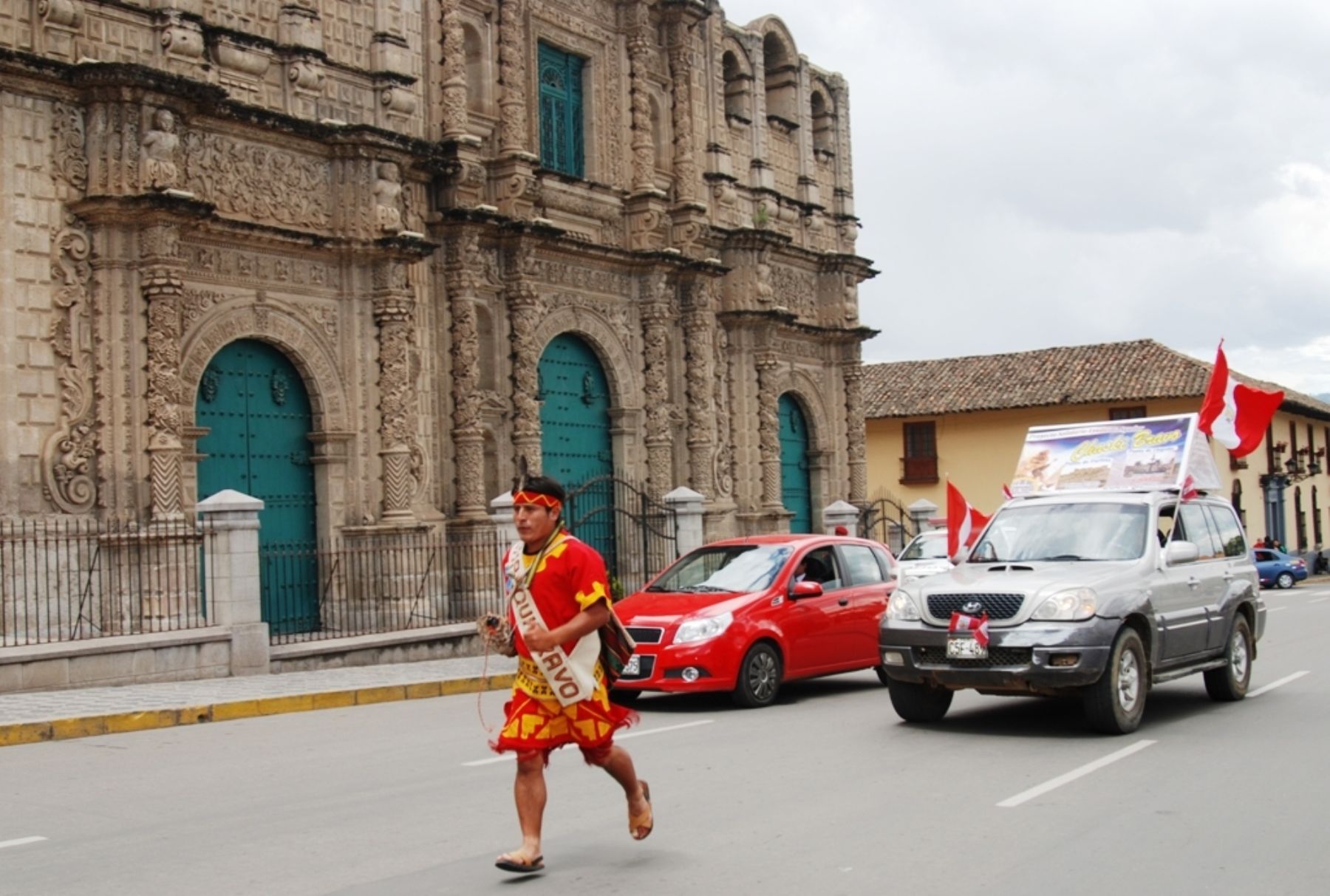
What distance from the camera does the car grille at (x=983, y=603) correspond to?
404 inches

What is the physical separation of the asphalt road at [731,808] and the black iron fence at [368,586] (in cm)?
667

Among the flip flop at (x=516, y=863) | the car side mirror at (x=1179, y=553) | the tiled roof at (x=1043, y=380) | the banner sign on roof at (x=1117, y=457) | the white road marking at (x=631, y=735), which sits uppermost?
the tiled roof at (x=1043, y=380)

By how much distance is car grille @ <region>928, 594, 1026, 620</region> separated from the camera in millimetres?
10266

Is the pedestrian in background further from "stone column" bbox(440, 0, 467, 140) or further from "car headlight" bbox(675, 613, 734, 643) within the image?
"stone column" bbox(440, 0, 467, 140)

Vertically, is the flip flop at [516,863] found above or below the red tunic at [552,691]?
below

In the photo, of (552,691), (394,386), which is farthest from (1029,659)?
(394,386)

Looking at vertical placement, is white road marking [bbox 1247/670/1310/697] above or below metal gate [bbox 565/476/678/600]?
below

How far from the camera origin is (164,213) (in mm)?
16922

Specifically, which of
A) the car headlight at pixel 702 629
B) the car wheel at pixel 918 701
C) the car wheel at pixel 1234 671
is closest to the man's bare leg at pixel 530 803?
the car wheel at pixel 918 701

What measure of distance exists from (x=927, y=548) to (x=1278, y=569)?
76.1 ft

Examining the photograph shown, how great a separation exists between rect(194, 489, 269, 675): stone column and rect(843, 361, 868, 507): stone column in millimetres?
19324

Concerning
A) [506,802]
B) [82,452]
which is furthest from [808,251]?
[506,802]

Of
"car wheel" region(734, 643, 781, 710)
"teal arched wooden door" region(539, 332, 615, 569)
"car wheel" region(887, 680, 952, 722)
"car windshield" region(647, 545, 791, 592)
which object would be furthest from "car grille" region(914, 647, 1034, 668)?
"teal arched wooden door" region(539, 332, 615, 569)

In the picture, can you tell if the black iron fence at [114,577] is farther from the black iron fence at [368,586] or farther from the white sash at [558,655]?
the white sash at [558,655]
